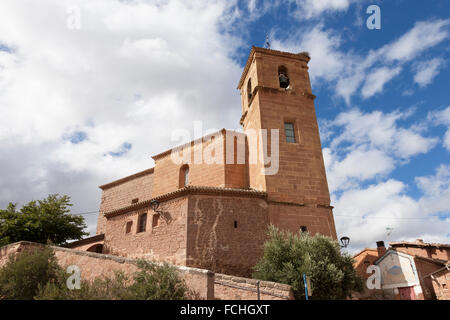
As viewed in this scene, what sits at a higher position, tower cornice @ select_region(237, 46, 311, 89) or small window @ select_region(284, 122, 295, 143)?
tower cornice @ select_region(237, 46, 311, 89)

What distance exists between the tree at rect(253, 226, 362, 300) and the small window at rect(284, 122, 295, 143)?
634cm

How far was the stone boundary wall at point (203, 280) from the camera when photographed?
751 centimetres

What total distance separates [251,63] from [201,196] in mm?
10089

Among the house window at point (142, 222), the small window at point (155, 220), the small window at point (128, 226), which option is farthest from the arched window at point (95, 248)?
the small window at point (155, 220)

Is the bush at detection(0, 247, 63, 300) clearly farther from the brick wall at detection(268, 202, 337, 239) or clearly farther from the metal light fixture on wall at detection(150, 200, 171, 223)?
the brick wall at detection(268, 202, 337, 239)

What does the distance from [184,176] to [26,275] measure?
10.3m

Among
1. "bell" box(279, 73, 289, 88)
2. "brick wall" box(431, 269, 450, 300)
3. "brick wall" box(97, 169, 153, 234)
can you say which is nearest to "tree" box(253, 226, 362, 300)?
"brick wall" box(431, 269, 450, 300)

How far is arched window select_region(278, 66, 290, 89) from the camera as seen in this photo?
18078mm

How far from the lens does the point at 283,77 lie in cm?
1816

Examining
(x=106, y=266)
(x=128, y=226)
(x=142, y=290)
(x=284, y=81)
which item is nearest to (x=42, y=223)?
(x=128, y=226)

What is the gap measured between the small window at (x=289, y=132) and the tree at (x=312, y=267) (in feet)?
20.8

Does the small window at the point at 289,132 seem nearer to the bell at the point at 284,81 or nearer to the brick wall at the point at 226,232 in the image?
the bell at the point at 284,81

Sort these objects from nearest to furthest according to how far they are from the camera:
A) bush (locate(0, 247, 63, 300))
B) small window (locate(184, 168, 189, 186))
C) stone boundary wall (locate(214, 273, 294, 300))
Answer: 1. stone boundary wall (locate(214, 273, 294, 300))
2. bush (locate(0, 247, 63, 300))
3. small window (locate(184, 168, 189, 186))
